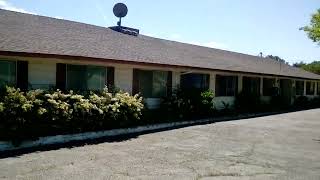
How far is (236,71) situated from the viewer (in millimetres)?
23828

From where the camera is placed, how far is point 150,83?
1823 centimetres

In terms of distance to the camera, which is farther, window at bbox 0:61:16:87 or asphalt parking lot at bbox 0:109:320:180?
window at bbox 0:61:16:87

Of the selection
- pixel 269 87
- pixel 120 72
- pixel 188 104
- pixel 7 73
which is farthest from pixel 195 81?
pixel 269 87

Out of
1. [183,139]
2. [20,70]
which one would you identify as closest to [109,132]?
[183,139]

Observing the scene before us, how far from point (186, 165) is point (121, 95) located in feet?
19.3

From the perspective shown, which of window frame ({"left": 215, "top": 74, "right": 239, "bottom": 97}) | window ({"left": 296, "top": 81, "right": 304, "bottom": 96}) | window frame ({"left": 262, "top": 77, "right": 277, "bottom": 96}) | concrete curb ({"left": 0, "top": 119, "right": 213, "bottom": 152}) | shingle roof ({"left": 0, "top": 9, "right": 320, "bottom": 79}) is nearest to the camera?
concrete curb ({"left": 0, "top": 119, "right": 213, "bottom": 152})

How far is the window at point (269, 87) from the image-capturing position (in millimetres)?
30000

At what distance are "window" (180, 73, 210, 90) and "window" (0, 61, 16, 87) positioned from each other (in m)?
8.71

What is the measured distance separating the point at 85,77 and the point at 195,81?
7.68 metres

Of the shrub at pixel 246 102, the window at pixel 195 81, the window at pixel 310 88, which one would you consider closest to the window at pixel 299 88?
the window at pixel 310 88

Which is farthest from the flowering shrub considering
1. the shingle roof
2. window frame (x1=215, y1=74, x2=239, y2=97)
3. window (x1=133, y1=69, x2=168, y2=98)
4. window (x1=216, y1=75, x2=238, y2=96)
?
window (x1=216, y1=75, x2=238, y2=96)

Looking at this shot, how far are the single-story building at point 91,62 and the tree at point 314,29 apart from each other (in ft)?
14.9

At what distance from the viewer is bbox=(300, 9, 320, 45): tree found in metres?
24.5

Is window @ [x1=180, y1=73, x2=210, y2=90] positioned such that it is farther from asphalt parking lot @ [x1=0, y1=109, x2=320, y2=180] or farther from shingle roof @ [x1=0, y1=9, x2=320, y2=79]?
asphalt parking lot @ [x1=0, y1=109, x2=320, y2=180]
